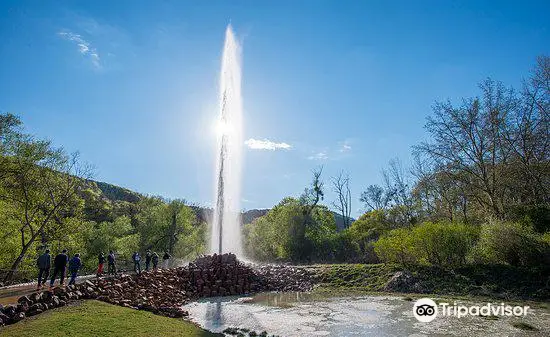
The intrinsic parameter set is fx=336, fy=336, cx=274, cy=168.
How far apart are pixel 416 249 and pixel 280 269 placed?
1079cm

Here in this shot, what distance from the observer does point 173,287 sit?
20.6 meters

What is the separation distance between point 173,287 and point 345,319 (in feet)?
38.0

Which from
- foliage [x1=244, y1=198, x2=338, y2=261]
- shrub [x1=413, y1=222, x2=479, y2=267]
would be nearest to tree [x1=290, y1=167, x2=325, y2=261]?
foliage [x1=244, y1=198, x2=338, y2=261]

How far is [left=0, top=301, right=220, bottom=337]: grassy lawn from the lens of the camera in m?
9.82

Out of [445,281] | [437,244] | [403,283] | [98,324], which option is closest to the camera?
[98,324]

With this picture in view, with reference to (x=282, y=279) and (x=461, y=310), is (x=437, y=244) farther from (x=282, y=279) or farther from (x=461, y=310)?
(x=282, y=279)

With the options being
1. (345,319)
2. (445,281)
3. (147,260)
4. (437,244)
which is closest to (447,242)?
(437,244)

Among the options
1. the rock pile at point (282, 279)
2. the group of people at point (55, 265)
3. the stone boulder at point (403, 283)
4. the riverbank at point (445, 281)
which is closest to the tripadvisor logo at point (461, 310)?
the riverbank at point (445, 281)

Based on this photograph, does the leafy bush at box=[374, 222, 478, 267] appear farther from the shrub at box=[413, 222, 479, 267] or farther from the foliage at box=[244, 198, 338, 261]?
the foliage at box=[244, 198, 338, 261]

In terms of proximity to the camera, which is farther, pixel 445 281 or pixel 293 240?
pixel 293 240

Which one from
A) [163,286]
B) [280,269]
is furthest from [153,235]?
[163,286]

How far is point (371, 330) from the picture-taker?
11578 mm

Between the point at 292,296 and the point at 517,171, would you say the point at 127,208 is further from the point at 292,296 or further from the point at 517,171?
the point at 517,171

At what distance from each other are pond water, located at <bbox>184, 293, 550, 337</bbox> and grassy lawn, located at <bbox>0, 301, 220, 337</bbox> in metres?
1.59
